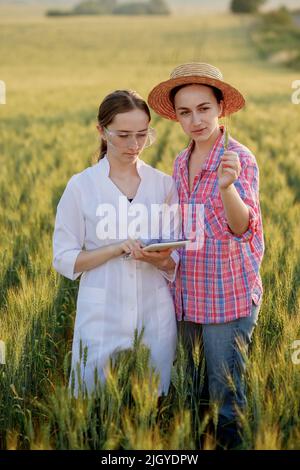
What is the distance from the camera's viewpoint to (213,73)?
2.36 meters

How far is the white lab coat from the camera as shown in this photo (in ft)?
→ 7.70

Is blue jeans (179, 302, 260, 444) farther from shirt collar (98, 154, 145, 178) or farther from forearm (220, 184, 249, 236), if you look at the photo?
shirt collar (98, 154, 145, 178)

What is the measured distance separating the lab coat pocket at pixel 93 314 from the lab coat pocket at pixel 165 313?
209mm

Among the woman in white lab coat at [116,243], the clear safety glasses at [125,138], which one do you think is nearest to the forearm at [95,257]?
the woman in white lab coat at [116,243]

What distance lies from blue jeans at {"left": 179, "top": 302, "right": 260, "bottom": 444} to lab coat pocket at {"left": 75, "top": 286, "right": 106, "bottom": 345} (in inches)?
15.3

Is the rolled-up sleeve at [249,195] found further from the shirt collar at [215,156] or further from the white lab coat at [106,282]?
the white lab coat at [106,282]

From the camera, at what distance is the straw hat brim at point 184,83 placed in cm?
235

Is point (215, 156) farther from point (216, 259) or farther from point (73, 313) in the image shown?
point (73, 313)

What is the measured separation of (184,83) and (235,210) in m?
0.57

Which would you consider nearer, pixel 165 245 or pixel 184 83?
pixel 165 245

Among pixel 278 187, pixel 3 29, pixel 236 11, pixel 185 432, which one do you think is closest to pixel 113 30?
pixel 3 29

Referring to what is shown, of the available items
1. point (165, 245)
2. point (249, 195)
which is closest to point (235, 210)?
point (249, 195)

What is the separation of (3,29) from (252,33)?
2404 centimetres

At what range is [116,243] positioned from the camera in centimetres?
229
